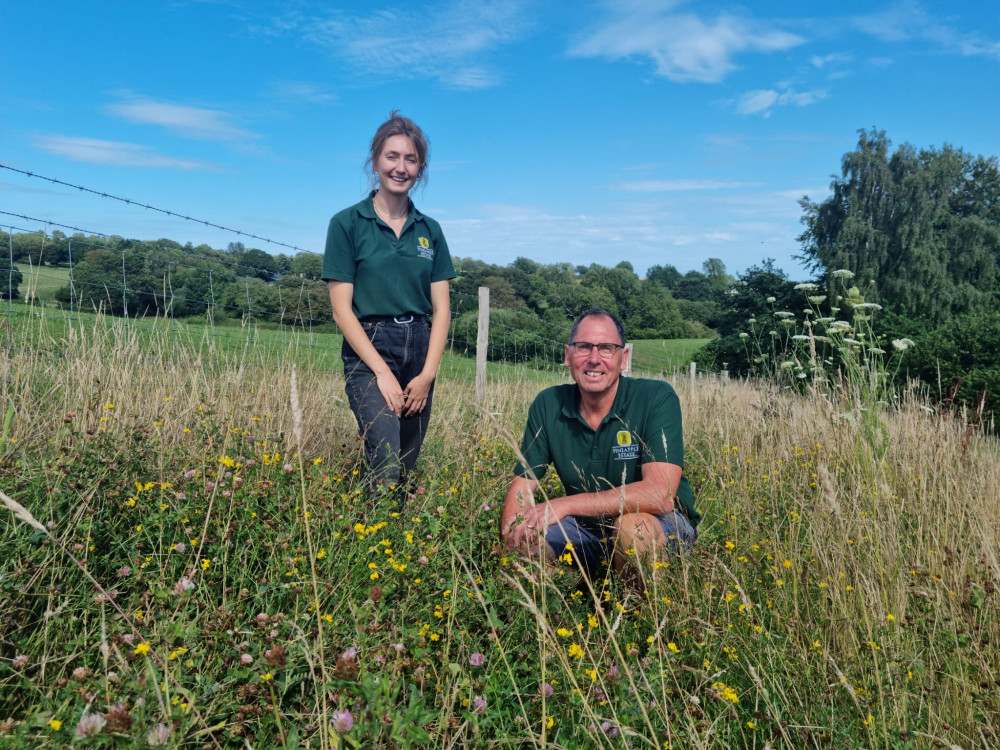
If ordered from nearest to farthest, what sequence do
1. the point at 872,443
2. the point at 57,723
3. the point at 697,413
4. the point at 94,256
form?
the point at 57,723
the point at 872,443
the point at 94,256
the point at 697,413

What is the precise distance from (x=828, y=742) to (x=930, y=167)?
41.8 m

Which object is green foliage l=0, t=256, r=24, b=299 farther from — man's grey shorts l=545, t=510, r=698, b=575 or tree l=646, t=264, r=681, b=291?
tree l=646, t=264, r=681, b=291

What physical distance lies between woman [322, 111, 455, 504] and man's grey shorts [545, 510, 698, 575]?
0.80 meters

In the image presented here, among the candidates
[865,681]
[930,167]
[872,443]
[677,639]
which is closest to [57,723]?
[677,639]

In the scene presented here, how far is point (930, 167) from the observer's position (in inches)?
1364

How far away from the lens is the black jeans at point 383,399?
9.80 ft

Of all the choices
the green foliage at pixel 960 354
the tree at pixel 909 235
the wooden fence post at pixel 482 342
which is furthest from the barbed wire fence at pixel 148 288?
the tree at pixel 909 235

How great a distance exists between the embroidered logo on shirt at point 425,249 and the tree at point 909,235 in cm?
3456

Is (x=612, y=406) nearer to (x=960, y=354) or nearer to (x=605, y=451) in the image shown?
(x=605, y=451)

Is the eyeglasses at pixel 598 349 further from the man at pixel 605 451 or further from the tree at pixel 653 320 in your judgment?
the tree at pixel 653 320

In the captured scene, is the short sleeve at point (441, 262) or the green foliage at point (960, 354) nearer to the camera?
the short sleeve at point (441, 262)

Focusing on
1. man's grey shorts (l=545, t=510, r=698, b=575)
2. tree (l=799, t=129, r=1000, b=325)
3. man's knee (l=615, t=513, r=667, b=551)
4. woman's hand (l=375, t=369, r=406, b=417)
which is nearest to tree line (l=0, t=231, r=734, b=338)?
woman's hand (l=375, t=369, r=406, b=417)

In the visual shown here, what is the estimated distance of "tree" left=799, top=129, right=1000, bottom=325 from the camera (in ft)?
108

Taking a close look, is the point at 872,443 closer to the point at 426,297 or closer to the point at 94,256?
the point at 426,297
